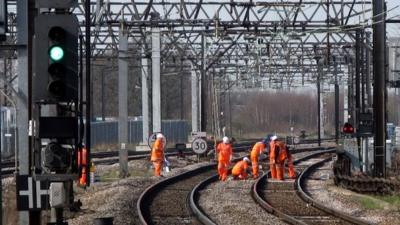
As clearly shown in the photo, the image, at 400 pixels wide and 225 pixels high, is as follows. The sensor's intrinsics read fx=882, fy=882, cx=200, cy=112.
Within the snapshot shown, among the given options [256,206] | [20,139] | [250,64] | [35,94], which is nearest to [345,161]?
[256,206]

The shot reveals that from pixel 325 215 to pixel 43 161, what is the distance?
9.72 m

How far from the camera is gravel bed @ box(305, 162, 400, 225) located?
18464 millimetres

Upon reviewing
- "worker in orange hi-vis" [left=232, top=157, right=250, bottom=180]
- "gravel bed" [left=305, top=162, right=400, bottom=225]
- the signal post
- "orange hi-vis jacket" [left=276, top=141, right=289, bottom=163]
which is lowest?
"gravel bed" [left=305, top=162, right=400, bottom=225]

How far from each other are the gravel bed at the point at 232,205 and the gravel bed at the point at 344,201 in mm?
1905

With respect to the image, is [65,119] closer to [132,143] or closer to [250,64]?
[250,64]

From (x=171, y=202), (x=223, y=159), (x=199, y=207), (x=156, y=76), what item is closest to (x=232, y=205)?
(x=199, y=207)

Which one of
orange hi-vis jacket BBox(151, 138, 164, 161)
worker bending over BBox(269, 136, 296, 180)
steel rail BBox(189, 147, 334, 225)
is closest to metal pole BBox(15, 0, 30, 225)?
steel rail BBox(189, 147, 334, 225)

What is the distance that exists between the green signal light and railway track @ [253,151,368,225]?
7359mm

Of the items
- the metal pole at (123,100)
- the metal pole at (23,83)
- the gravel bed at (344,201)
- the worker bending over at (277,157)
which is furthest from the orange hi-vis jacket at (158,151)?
the metal pole at (23,83)

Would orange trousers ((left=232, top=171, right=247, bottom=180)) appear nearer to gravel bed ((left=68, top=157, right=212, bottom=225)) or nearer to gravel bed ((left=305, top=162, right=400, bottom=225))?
gravel bed ((left=305, top=162, right=400, bottom=225))

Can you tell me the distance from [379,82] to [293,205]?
5472 millimetres

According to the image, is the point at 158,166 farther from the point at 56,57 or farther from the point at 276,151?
the point at 56,57

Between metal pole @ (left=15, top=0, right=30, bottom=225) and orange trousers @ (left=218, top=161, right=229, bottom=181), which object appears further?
orange trousers @ (left=218, top=161, right=229, bottom=181)

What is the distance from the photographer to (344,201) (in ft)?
74.3
